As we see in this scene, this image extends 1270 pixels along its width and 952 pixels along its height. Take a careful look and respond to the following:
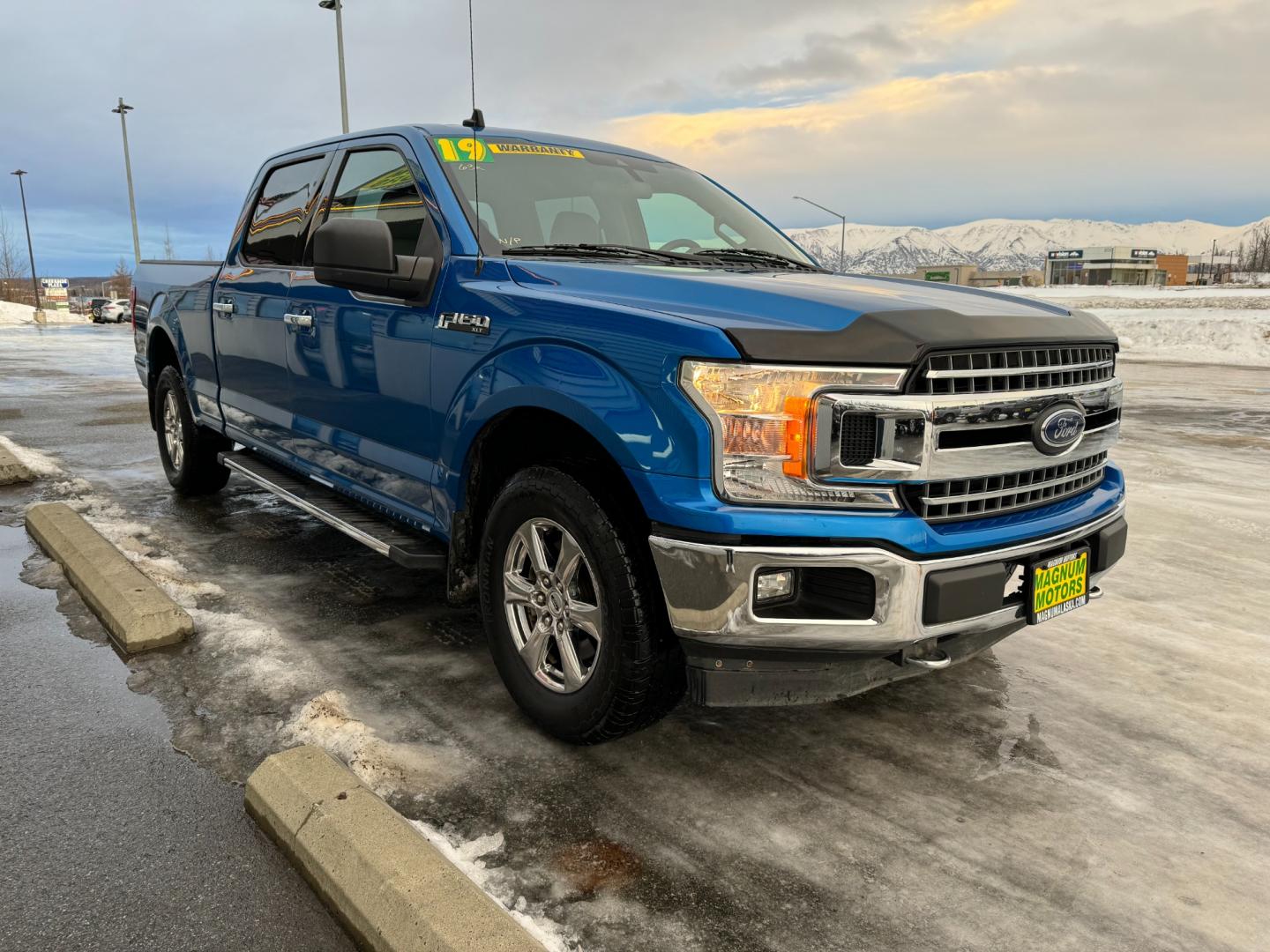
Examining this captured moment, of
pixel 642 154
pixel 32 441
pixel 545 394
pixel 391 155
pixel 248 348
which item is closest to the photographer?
pixel 545 394

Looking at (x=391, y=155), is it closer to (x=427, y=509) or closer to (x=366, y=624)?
(x=427, y=509)

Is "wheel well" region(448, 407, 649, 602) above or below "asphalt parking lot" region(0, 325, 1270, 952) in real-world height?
above

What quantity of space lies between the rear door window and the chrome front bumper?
293cm

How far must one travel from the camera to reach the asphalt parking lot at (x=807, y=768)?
2193mm

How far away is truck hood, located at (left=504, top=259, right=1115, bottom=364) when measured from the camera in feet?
7.45

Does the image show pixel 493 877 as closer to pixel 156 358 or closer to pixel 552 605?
pixel 552 605

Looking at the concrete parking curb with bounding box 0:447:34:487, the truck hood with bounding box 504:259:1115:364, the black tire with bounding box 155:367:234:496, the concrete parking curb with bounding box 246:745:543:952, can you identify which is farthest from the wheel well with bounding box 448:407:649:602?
the concrete parking curb with bounding box 0:447:34:487

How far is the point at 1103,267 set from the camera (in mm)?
133375

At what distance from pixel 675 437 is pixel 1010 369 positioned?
93 centimetres

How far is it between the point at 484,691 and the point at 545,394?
121 cm

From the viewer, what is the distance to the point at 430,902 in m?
2.00

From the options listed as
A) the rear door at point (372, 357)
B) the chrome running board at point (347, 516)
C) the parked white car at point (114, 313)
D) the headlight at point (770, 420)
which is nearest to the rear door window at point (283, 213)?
the rear door at point (372, 357)

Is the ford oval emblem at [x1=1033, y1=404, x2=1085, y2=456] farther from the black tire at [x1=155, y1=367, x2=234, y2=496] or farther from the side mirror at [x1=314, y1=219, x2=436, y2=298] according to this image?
the black tire at [x1=155, y1=367, x2=234, y2=496]

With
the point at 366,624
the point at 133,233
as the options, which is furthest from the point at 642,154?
the point at 133,233
